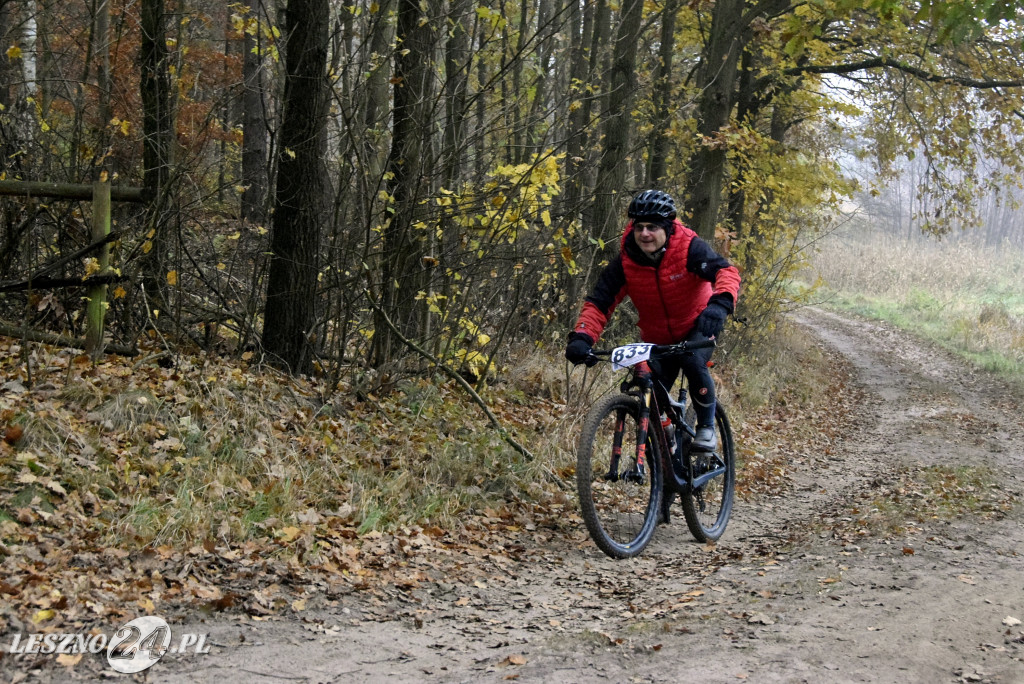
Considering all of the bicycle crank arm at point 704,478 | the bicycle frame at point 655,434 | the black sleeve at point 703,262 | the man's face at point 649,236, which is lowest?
the bicycle crank arm at point 704,478

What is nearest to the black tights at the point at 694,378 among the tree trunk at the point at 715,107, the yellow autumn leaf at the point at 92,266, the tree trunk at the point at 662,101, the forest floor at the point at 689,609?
the forest floor at the point at 689,609

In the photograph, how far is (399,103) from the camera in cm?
849

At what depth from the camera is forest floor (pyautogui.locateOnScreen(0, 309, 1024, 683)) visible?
150 inches

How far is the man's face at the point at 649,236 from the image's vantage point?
19.3 ft

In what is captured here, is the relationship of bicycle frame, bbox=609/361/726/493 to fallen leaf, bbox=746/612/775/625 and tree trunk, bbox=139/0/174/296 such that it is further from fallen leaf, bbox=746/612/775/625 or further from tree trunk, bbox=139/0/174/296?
tree trunk, bbox=139/0/174/296

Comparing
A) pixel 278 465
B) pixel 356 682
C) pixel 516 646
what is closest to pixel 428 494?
pixel 278 465

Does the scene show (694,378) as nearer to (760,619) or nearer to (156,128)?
(760,619)

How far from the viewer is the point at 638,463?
589 centimetres

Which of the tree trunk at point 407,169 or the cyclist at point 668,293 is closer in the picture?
the cyclist at point 668,293

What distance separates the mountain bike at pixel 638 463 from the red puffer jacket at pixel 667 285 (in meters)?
0.26

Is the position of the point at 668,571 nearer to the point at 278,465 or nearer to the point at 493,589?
the point at 493,589

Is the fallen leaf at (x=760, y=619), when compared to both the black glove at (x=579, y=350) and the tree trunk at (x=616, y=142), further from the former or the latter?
the tree trunk at (x=616, y=142)

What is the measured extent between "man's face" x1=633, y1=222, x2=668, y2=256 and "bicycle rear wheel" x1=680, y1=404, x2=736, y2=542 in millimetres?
1583

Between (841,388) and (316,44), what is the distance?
1327cm
